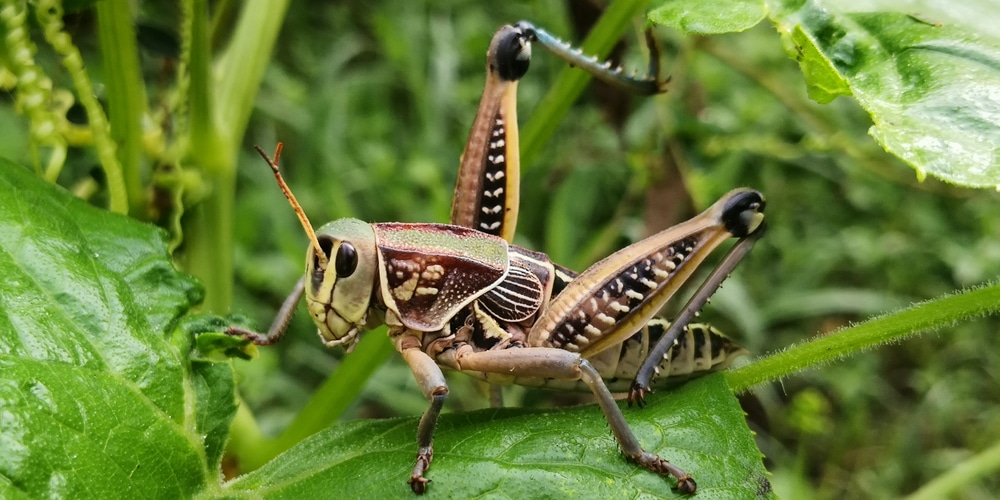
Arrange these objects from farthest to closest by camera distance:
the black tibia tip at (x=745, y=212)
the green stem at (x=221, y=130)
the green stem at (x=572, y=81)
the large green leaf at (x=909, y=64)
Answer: the green stem at (x=221, y=130) < the green stem at (x=572, y=81) < the black tibia tip at (x=745, y=212) < the large green leaf at (x=909, y=64)

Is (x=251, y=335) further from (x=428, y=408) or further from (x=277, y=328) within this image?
(x=428, y=408)

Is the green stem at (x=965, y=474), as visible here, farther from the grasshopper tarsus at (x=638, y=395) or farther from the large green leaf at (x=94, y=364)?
the large green leaf at (x=94, y=364)

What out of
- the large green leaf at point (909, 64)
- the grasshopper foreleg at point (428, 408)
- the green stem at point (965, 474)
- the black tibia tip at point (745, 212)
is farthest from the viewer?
the green stem at point (965, 474)

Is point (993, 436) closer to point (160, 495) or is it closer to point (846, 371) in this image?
point (846, 371)

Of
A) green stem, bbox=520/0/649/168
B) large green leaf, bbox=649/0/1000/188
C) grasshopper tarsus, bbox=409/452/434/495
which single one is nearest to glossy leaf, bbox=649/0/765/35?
large green leaf, bbox=649/0/1000/188

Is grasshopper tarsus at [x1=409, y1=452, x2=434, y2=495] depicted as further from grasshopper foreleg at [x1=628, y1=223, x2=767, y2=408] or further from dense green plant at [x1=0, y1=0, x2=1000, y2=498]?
grasshopper foreleg at [x1=628, y1=223, x2=767, y2=408]

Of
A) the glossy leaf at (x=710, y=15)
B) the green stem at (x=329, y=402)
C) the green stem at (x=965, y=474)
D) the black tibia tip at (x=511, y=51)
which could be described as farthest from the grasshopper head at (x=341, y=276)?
the green stem at (x=965, y=474)

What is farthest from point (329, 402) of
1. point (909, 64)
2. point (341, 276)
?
point (909, 64)
